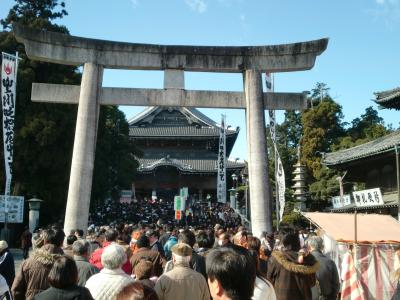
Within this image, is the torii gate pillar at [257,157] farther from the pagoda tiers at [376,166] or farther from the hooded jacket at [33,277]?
the hooded jacket at [33,277]

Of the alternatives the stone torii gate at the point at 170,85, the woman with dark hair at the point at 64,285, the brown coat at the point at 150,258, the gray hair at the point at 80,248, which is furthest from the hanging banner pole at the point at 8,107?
the woman with dark hair at the point at 64,285

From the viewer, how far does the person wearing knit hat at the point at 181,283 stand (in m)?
3.99

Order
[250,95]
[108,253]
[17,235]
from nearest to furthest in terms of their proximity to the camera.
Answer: [108,253], [250,95], [17,235]

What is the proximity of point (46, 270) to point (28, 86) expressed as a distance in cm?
1628

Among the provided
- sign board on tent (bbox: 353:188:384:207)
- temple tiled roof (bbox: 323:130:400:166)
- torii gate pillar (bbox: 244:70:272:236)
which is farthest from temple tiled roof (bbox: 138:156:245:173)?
torii gate pillar (bbox: 244:70:272:236)

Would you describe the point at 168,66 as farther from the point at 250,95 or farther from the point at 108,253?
the point at 108,253

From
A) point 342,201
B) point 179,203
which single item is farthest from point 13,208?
point 342,201

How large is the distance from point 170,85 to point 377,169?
34.6ft

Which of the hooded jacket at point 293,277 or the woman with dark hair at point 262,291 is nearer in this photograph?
the woman with dark hair at point 262,291

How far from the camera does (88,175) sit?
11688 millimetres

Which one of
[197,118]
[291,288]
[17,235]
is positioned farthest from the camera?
[197,118]

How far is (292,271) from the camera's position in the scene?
15.7 feet

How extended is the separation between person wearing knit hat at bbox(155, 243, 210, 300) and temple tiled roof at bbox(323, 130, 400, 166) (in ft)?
42.5

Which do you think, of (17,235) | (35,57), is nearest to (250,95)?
(35,57)
